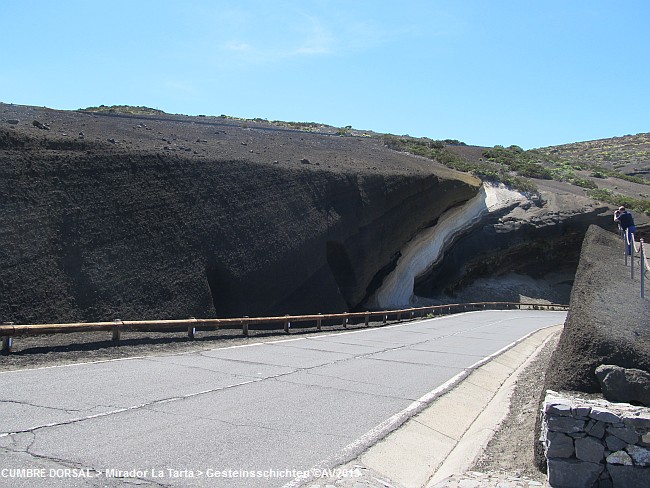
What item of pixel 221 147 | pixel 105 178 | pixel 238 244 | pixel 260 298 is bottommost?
pixel 260 298

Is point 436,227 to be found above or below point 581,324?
above

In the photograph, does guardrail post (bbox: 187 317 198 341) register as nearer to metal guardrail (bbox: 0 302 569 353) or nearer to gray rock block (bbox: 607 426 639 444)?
metal guardrail (bbox: 0 302 569 353)

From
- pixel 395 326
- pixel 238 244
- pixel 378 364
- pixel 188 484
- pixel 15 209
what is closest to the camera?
pixel 188 484

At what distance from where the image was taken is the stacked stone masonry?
18.2ft

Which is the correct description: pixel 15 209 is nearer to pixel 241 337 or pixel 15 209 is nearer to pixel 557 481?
pixel 241 337

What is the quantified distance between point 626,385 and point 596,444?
0.97m

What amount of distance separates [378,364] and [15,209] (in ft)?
36.4

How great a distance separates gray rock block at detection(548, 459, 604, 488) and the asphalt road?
2190 mm

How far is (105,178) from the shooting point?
20.3m

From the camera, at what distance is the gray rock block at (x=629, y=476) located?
5531 millimetres

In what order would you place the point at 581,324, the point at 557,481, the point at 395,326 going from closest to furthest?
the point at 557,481 < the point at 581,324 < the point at 395,326

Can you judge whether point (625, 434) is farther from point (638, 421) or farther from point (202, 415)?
point (202, 415)

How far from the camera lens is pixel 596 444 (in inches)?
225

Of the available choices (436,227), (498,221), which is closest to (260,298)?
(436,227)
